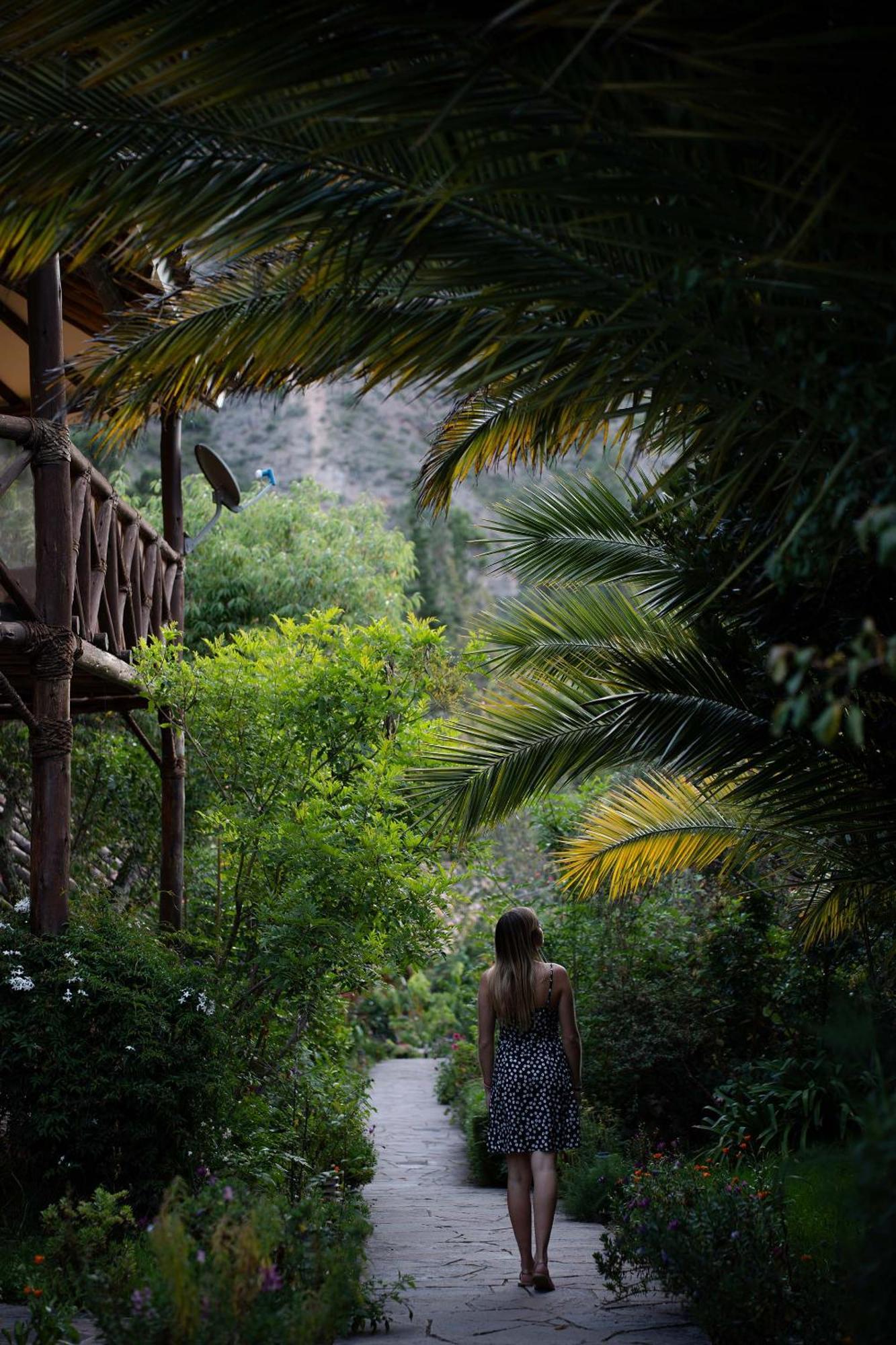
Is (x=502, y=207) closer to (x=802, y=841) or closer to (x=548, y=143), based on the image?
(x=548, y=143)

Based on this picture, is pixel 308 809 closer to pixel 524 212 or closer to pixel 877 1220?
pixel 524 212

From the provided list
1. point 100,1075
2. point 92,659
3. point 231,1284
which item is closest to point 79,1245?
point 231,1284

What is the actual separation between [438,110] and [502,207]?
527 millimetres

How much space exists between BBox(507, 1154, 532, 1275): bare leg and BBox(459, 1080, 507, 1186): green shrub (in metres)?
3.00

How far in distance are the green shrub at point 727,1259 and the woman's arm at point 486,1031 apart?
0.87 meters

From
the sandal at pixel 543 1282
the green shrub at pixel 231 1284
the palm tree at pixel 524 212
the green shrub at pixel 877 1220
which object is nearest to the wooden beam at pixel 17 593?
the palm tree at pixel 524 212

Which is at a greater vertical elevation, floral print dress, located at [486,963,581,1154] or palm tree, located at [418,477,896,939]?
palm tree, located at [418,477,896,939]

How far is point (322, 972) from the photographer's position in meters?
7.00

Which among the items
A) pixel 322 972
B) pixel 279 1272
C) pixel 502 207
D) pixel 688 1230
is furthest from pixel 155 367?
pixel 322 972

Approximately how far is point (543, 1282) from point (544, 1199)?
309 millimetres

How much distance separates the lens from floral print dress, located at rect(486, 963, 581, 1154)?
17.3 ft

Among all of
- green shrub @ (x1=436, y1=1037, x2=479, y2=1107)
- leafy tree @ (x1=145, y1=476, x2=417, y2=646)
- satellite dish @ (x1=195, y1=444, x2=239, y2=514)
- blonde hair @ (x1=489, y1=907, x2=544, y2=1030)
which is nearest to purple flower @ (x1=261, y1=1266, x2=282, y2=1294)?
blonde hair @ (x1=489, y1=907, x2=544, y2=1030)

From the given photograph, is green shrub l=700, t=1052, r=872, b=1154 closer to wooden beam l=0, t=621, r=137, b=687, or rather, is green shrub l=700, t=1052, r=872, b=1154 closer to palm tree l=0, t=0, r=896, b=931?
palm tree l=0, t=0, r=896, b=931

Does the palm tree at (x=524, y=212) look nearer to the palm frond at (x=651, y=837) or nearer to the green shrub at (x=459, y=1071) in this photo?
the palm frond at (x=651, y=837)
